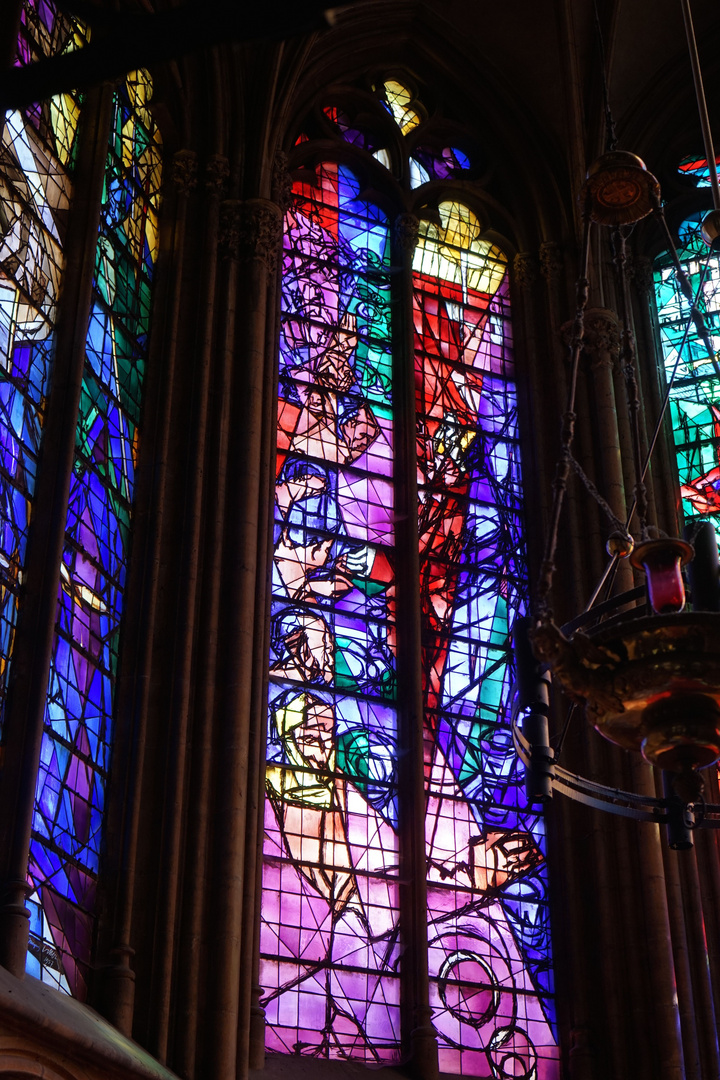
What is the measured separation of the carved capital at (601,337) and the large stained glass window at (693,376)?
63 centimetres

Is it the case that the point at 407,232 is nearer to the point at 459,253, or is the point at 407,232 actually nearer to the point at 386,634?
the point at 459,253

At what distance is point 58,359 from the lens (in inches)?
429

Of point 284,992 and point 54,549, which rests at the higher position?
point 54,549

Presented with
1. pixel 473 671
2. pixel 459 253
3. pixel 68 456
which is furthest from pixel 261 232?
pixel 473 671

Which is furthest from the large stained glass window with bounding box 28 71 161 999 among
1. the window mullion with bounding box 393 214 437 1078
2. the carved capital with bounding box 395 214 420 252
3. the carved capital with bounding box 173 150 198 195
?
the carved capital with bounding box 395 214 420 252

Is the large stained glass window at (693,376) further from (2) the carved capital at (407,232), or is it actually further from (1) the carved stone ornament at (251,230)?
(1) the carved stone ornament at (251,230)

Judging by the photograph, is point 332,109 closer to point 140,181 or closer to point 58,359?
point 140,181

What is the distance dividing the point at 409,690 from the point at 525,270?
198 inches

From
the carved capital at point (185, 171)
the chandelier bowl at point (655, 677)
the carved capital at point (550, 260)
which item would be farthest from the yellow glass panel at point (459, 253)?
the chandelier bowl at point (655, 677)

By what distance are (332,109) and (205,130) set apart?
261cm

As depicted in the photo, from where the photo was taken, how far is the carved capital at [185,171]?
45.6 ft

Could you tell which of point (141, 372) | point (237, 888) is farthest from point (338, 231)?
point (237, 888)

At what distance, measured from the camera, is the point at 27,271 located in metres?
10.9

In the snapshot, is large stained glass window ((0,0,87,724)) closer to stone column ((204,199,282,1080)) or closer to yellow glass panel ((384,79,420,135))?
stone column ((204,199,282,1080))
